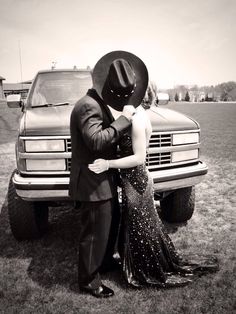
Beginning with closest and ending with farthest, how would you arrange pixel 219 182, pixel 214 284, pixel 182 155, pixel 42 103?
pixel 214 284 → pixel 182 155 → pixel 42 103 → pixel 219 182

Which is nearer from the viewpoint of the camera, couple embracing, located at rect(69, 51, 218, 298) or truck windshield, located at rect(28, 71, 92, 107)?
couple embracing, located at rect(69, 51, 218, 298)

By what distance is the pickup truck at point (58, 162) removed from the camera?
3104 mm

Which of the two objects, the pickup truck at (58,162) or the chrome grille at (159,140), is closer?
the pickup truck at (58,162)

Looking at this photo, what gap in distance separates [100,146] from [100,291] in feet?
4.18

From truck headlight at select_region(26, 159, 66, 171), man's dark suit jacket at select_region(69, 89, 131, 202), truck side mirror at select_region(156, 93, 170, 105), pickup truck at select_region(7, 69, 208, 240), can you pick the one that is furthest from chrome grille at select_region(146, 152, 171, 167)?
truck side mirror at select_region(156, 93, 170, 105)

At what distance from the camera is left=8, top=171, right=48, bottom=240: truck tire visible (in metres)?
3.45

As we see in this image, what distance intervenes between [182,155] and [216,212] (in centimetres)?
140

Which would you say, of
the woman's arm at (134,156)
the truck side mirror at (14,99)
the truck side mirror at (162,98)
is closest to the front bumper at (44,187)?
the woman's arm at (134,156)

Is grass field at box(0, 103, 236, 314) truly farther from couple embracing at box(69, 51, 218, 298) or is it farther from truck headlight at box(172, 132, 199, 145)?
truck headlight at box(172, 132, 199, 145)

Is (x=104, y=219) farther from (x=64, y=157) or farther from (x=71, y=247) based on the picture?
(x=71, y=247)

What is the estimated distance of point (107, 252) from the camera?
9.36ft

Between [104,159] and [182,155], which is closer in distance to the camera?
[104,159]

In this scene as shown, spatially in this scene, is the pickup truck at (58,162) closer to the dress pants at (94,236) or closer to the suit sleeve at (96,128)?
the dress pants at (94,236)

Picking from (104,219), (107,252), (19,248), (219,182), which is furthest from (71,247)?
(219,182)
